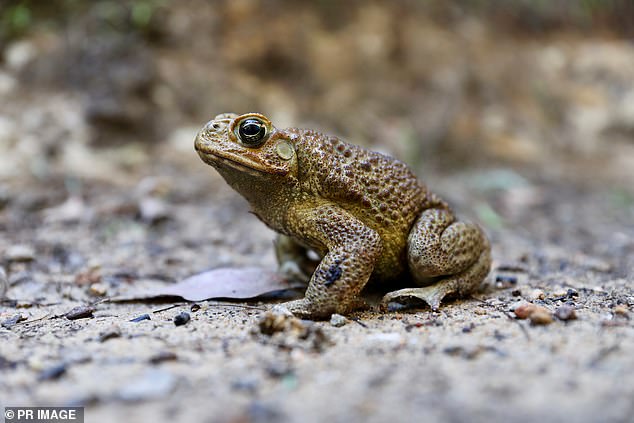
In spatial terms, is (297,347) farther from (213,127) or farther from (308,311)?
(213,127)

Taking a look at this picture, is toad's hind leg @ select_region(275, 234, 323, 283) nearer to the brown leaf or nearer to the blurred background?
the brown leaf

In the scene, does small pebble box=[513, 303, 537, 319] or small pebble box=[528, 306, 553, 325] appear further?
small pebble box=[513, 303, 537, 319]

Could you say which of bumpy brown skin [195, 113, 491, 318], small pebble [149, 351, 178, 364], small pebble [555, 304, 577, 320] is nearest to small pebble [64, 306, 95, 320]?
small pebble [149, 351, 178, 364]

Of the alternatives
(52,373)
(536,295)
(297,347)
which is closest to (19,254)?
(52,373)

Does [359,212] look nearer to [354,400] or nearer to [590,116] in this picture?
[354,400]

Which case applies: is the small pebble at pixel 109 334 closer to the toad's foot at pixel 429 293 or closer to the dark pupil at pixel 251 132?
the dark pupil at pixel 251 132

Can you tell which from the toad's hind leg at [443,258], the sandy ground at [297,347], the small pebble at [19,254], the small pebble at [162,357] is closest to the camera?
the sandy ground at [297,347]

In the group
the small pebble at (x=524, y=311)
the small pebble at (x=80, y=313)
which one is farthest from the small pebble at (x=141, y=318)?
the small pebble at (x=524, y=311)
